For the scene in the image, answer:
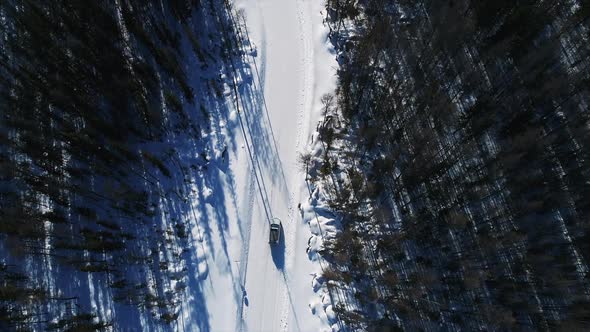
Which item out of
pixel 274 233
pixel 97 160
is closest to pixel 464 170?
pixel 274 233

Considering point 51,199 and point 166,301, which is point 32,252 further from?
point 166,301

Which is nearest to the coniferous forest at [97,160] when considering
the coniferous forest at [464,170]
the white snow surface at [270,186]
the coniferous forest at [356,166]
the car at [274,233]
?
the coniferous forest at [356,166]

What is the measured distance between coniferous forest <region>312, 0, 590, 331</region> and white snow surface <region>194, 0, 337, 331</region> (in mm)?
1578

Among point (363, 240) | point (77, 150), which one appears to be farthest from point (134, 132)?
point (363, 240)

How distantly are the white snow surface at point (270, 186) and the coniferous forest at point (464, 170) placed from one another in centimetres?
158

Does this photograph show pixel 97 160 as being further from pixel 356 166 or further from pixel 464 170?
pixel 464 170

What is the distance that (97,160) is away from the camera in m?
26.5

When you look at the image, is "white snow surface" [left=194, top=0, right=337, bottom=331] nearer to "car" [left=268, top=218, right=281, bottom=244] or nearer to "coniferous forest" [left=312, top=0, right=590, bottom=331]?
"car" [left=268, top=218, right=281, bottom=244]

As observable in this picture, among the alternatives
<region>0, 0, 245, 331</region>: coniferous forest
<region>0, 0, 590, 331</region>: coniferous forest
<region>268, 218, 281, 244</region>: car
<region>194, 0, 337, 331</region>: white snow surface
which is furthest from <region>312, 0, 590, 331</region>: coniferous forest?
<region>0, 0, 245, 331</region>: coniferous forest

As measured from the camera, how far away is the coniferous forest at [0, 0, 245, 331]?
24.8m

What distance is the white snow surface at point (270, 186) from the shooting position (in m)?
24.6

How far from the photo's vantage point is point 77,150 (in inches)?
1040

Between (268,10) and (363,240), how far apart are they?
20.5 m

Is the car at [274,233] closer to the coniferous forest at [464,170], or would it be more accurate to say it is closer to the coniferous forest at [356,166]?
the coniferous forest at [356,166]
